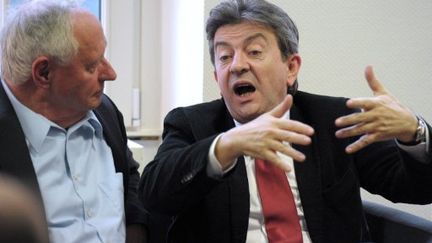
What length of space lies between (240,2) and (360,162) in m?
0.55

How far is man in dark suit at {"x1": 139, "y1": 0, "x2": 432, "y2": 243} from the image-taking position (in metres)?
1.37

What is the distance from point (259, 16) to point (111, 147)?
0.55 metres

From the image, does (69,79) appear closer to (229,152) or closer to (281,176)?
(229,152)

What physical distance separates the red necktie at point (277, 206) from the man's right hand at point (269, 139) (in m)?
0.25

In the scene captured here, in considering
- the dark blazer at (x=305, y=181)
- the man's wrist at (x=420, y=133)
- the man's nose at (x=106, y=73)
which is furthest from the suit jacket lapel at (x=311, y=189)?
the man's nose at (x=106, y=73)

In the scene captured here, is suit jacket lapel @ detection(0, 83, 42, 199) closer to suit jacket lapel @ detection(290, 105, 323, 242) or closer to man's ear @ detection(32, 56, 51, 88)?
man's ear @ detection(32, 56, 51, 88)

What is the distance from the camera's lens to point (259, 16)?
1.47 metres

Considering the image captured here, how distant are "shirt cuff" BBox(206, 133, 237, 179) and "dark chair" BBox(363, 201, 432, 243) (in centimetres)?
71

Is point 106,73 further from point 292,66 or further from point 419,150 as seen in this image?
point 419,150

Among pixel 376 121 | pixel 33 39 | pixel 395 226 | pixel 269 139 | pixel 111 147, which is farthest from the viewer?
pixel 395 226

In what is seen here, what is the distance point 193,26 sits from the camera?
7.11 ft

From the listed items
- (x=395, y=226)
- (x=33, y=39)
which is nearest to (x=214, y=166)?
(x=33, y=39)

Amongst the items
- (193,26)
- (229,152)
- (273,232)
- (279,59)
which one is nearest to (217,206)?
(273,232)

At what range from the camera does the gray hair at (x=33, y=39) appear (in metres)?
1.39
